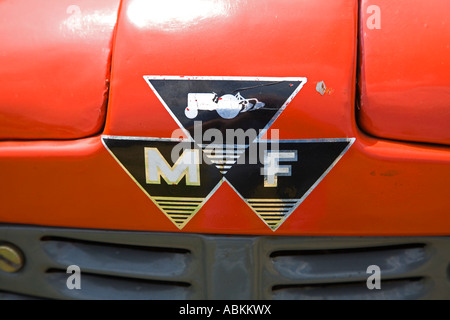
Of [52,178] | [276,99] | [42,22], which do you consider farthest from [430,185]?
[42,22]

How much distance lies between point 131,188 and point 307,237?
0.45 metres

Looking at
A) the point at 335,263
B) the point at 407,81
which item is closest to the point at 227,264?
the point at 335,263

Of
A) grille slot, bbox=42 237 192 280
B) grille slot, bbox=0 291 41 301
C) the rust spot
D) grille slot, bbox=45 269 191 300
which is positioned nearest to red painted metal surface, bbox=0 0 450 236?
the rust spot

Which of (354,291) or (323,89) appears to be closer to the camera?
(323,89)

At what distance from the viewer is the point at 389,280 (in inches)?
53.5

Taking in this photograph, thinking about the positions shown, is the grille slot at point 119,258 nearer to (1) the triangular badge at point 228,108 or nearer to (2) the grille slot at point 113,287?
(2) the grille slot at point 113,287

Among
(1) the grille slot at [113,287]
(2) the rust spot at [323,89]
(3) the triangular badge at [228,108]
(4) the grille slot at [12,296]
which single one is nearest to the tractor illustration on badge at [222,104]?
(3) the triangular badge at [228,108]

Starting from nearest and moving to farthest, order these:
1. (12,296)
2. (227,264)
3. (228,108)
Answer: (228,108) → (227,264) → (12,296)

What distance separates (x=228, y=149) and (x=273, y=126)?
12 centimetres

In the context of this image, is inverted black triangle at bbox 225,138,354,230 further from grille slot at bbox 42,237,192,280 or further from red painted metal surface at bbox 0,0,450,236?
grille slot at bbox 42,237,192,280

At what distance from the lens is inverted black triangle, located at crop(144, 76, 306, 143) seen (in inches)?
45.2

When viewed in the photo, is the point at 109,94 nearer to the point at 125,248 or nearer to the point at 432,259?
the point at 125,248

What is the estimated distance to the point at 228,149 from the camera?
1.16 m

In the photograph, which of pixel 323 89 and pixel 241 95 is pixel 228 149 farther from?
pixel 323 89
